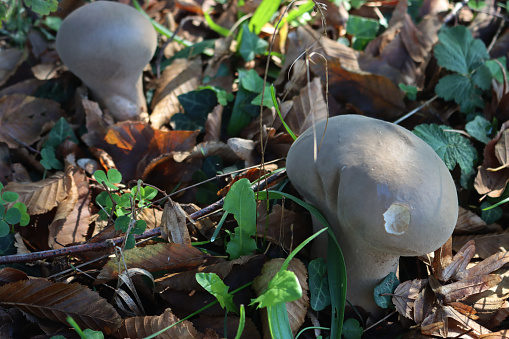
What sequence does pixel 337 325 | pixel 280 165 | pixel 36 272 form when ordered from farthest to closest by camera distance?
pixel 280 165, pixel 36 272, pixel 337 325

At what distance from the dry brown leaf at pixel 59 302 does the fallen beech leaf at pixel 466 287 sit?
104 cm

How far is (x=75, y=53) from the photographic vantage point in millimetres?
1979

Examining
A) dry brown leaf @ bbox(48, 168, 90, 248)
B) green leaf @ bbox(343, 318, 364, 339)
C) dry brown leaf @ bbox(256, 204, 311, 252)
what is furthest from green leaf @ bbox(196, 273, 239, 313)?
dry brown leaf @ bbox(48, 168, 90, 248)

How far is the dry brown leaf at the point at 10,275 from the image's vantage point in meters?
1.37

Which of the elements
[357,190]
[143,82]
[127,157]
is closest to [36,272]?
[127,157]

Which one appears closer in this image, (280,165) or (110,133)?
(280,165)

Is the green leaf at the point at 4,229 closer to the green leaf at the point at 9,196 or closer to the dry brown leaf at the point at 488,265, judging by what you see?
the green leaf at the point at 9,196

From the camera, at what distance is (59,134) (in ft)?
7.01

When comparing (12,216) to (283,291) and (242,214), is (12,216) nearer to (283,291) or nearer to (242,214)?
(242,214)

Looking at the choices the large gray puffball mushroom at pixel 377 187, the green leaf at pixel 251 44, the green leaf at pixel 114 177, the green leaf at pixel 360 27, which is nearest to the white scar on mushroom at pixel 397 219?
the large gray puffball mushroom at pixel 377 187

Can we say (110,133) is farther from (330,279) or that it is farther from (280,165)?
(330,279)

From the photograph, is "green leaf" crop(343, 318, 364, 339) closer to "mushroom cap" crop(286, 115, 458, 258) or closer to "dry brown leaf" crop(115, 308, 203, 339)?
"mushroom cap" crop(286, 115, 458, 258)

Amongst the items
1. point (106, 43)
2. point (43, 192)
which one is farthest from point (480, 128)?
point (43, 192)

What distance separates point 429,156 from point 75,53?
5.10 feet
